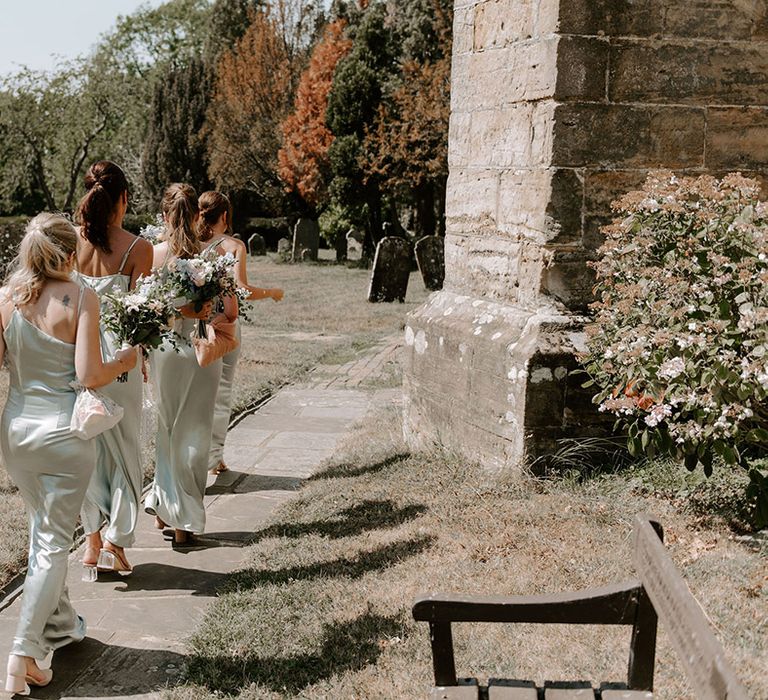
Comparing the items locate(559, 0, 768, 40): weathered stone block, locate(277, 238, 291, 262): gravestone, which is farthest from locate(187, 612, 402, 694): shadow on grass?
locate(277, 238, 291, 262): gravestone

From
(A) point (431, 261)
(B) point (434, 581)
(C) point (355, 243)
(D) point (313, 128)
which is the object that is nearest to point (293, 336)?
(A) point (431, 261)

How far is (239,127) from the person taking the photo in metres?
32.8

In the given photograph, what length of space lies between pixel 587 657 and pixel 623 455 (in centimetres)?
212

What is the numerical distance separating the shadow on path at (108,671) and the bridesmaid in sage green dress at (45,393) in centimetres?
10

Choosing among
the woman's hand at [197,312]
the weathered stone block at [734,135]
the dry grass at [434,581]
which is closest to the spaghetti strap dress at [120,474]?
the woman's hand at [197,312]

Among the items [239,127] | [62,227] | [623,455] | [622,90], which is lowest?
[623,455]

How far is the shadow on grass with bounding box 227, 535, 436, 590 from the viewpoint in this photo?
4.76m

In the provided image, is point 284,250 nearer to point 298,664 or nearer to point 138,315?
point 138,315

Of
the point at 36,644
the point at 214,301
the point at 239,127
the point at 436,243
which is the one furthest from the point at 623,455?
the point at 239,127

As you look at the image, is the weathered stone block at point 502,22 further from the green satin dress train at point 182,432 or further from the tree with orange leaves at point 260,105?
the tree with orange leaves at point 260,105

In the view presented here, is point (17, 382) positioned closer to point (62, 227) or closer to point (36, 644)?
point (62, 227)

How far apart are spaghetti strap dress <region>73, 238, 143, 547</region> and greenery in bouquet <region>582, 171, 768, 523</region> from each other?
2.54 meters

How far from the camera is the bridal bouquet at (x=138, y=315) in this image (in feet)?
14.2

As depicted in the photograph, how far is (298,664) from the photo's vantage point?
3.87m
